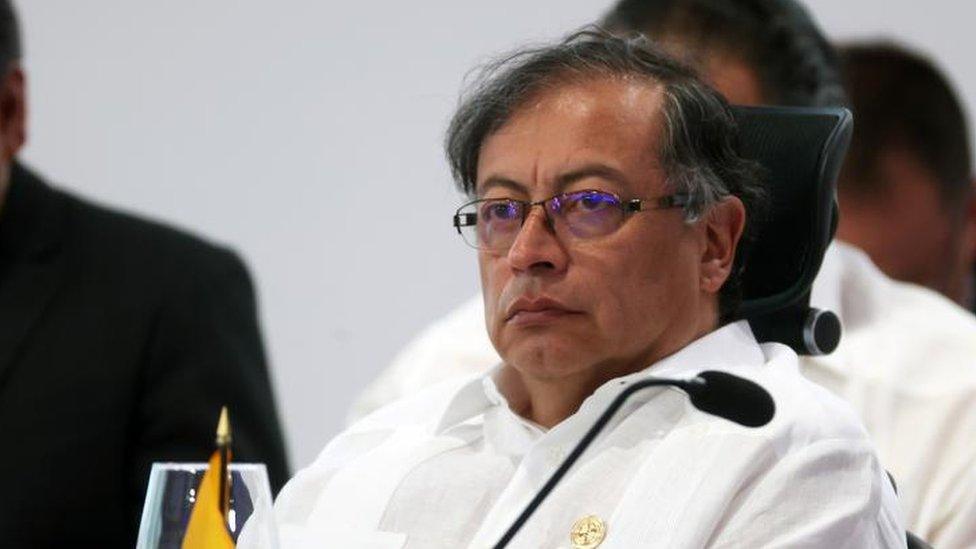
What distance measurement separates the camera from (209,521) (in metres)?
2.04

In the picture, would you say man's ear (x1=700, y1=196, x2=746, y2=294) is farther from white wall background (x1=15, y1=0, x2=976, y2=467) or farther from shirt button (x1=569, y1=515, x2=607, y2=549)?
white wall background (x1=15, y1=0, x2=976, y2=467)

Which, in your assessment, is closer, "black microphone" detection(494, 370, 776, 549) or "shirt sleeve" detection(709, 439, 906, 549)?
"black microphone" detection(494, 370, 776, 549)

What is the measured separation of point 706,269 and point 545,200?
218 millimetres

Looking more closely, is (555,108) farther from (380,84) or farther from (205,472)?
(380,84)

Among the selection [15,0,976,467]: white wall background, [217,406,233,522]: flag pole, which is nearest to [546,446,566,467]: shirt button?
[217,406,233,522]: flag pole

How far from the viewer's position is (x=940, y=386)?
10.8 ft

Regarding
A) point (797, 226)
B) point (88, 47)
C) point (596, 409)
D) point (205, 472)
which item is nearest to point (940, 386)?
point (797, 226)

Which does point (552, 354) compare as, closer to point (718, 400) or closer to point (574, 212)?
point (574, 212)

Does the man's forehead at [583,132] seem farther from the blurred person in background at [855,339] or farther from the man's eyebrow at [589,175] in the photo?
the blurred person in background at [855,339]

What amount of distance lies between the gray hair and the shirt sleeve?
0.35 metres

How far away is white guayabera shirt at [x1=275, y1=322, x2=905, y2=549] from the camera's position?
2180 millimetres

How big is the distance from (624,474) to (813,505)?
224 millimetres

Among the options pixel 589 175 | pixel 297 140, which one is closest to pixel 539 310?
pixel 589 175

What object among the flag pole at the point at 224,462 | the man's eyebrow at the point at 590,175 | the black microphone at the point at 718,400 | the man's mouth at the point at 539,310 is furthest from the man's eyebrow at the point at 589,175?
the flag pole at the point at 224,462
